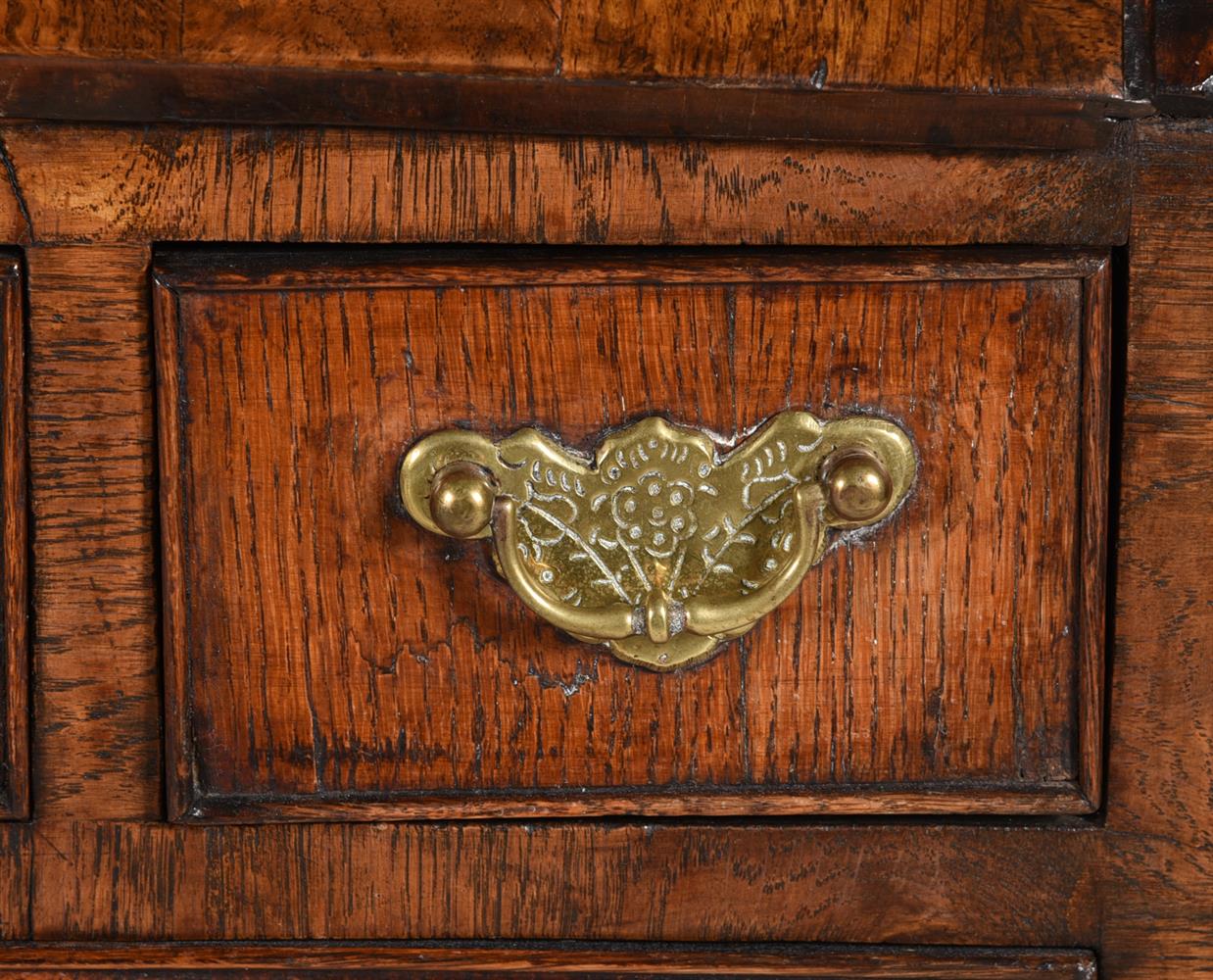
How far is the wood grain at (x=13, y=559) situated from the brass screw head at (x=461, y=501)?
0.15m

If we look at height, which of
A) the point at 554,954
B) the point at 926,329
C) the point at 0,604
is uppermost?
the point at 926,329

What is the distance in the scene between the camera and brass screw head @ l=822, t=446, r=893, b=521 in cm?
45

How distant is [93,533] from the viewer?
0.48 meters

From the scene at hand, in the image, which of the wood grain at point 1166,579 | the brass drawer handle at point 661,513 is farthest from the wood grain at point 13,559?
the wood grain at point 1166,579

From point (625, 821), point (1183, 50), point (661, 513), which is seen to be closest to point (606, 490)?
point (661, 513)

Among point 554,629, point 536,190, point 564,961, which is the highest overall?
point 536,190

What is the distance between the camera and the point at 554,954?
0.52m

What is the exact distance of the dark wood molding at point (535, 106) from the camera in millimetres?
433

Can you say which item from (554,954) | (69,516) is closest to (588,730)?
(554,954)

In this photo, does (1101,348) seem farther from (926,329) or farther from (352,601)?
(352,601)

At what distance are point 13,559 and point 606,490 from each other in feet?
0.70

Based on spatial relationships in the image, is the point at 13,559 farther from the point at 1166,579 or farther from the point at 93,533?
the point at 1166,579

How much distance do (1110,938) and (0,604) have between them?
43cm

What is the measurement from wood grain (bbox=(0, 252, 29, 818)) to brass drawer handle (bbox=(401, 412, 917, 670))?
0.14 metres
